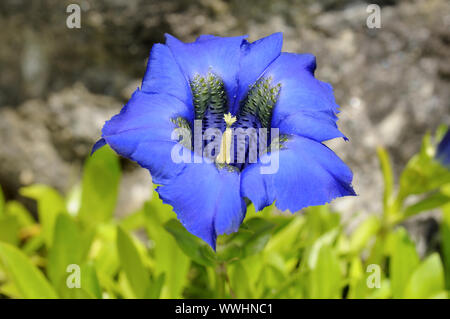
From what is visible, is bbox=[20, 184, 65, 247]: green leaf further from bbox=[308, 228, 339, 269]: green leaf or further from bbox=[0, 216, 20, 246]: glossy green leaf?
bbox=[308, 228, 339, 269]: green leaf

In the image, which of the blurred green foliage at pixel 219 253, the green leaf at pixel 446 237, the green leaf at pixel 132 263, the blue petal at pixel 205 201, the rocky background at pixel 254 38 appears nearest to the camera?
the blue petal at pixel 205 201

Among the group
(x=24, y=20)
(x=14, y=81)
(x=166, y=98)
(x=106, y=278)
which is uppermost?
(x=24, y=20)

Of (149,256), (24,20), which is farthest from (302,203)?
(24,20)

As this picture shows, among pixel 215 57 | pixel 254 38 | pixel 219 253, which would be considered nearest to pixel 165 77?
pixel 215 57

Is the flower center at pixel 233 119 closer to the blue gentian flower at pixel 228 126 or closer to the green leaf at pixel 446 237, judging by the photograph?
the blue gentian flower at pixel 228 126

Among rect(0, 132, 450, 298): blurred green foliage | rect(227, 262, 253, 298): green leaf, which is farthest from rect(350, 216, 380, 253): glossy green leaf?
rect(227, 262, 253, 298): green leaf

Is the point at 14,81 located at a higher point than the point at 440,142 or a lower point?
higher

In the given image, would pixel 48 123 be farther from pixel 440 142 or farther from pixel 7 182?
pixel 440 142

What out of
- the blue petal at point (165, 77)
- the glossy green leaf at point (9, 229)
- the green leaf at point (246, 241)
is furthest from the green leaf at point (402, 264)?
the glossy green leaf at point (9, 229)
